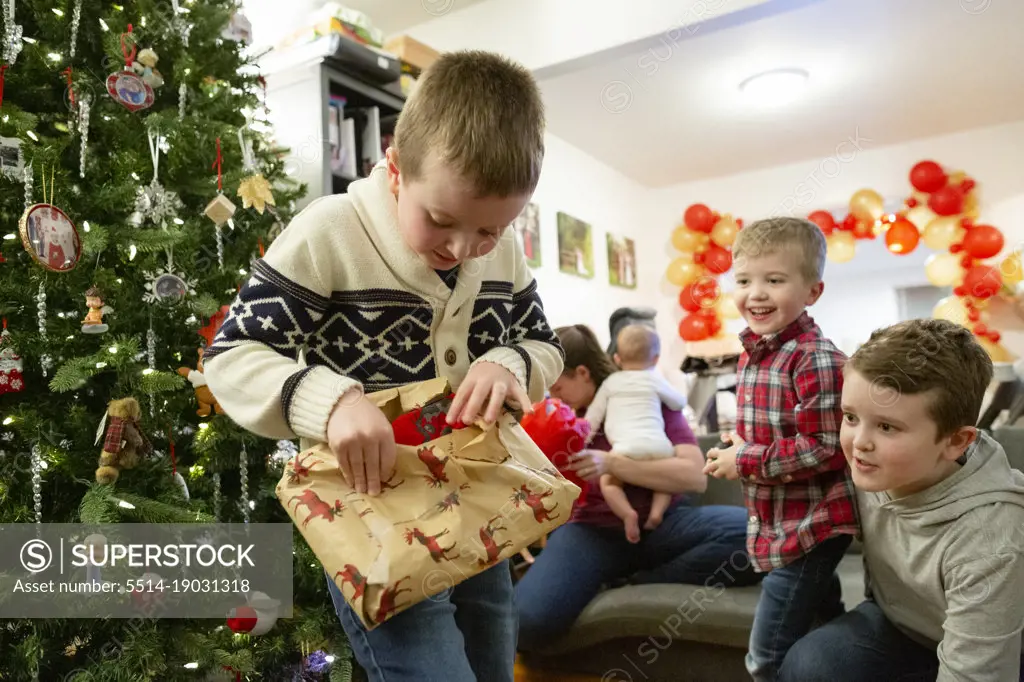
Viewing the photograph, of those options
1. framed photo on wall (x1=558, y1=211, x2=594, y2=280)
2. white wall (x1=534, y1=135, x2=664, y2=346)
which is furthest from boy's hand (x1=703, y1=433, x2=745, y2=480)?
framed photo on wall (x1=558, y1=211, x2=594, y2=280)

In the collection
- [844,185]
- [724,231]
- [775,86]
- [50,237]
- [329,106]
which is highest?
[775,86]

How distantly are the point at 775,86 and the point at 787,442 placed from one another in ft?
11.8

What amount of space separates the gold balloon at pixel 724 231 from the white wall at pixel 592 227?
30.7 inches

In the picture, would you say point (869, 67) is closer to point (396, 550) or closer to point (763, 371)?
point (763, 371)

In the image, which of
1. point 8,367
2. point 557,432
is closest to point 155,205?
point 8,367

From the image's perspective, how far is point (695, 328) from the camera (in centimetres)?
575

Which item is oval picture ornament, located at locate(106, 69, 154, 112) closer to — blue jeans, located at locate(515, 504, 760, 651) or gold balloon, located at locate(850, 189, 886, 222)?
blue jeans, located at locate(515, 504, 760, 651)

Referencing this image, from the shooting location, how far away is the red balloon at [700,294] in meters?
5.71

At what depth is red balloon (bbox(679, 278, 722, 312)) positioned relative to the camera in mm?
5715

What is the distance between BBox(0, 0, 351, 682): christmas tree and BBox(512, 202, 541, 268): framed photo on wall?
2654 millimetres

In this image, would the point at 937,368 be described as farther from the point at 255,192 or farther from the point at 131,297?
the point at 131,297

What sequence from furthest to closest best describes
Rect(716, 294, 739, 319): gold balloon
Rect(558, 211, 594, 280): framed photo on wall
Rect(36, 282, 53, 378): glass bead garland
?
Rect(716, 294, 739, 319): gold balloon < Rect(558, 211, 594, 280): framed photo on wall < Rect(36, 282, 53, 378): glass bead garland

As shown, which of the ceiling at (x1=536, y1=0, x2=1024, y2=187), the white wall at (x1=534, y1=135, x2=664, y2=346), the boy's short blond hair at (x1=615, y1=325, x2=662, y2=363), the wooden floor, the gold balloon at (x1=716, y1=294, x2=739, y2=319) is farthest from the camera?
the gold balloon at (x1=716, y1=294, x2=739, y2=319)

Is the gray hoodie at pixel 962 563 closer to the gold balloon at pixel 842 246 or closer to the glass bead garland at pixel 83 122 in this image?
the glass bead garland at pixel 83 122
